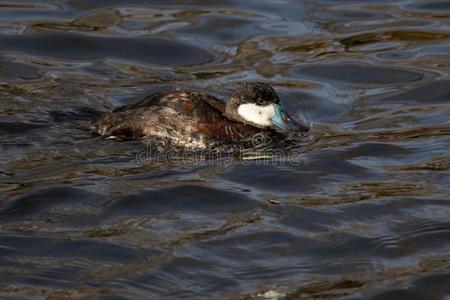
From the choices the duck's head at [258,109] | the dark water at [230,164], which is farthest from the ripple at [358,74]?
the duck's head at [258,109]

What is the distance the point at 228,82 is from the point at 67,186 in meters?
3.40

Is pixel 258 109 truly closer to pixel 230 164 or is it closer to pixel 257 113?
pixel 257 113

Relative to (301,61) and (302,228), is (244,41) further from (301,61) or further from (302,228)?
(302,228)

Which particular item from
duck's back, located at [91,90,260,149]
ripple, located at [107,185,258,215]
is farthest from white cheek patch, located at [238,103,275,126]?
ripple, located at [107,185,258,215]

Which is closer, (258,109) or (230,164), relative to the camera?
(230,164)

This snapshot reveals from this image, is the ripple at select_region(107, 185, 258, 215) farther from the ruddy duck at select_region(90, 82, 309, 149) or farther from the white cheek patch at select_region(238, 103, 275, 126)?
the white cheek patch at select_region(238, 103, 275, 126)

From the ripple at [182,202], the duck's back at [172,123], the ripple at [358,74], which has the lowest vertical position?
the ripple at [182,202]

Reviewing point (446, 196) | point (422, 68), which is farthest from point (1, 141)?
point (422, 68)

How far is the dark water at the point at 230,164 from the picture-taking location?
7035mm

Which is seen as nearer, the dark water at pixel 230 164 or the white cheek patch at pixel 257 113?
the dark water at pixel 230 164

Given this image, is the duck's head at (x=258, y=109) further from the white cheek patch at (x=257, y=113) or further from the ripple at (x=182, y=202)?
the ripple at (x=182, y=202)

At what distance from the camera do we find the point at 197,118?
968 centimetres

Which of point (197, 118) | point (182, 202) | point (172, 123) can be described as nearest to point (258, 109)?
point (197, 118)

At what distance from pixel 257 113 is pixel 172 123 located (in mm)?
832
